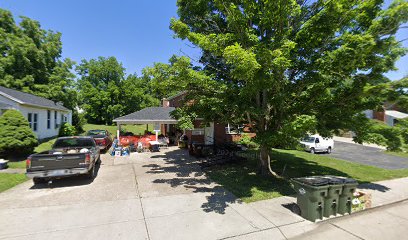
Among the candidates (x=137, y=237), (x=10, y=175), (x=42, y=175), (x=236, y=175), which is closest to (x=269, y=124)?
(x=236, y=175)

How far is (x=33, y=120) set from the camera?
1794 cm

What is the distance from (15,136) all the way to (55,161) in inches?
259

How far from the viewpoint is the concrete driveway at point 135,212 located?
507 cm

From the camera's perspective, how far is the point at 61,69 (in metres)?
29.2

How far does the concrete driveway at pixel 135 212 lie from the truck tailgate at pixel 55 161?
82cm

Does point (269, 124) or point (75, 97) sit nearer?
point (269, 124)

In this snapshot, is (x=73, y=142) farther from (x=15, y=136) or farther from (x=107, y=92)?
(x=107, y=92)

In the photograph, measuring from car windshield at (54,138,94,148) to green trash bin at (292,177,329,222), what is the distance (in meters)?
9.70

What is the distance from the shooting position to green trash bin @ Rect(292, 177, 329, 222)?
→ 5820 millimetres

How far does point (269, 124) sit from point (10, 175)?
11602 mm

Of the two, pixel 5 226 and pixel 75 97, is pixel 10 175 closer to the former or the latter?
pixel 5 226

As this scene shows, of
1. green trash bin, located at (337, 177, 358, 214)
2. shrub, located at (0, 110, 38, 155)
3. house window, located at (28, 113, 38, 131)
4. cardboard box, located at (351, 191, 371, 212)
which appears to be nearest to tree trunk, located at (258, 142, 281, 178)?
cardboard box, located at (351, 191, 371, 212)

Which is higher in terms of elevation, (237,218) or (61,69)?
(61,69)

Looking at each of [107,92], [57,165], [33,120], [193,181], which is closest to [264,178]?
[193,181]
